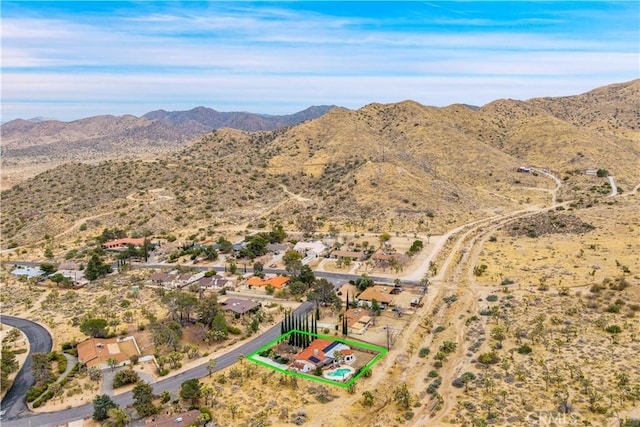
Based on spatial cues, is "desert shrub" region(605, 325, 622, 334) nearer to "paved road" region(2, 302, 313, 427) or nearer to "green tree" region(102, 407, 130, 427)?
"paved road" region(2, 302, 313, 427)

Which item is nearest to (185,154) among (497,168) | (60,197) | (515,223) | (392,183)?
(60,197)

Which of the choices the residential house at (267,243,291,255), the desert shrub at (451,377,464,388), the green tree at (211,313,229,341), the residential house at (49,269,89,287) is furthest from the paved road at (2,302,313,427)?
the residential house at (49,269,89,287)

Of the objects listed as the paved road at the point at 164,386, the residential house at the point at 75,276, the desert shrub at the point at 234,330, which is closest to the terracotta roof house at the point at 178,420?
the paved road at the point at 164,386

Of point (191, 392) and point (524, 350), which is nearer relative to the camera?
point (191, 392)

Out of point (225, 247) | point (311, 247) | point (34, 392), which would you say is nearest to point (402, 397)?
point (34, 392)

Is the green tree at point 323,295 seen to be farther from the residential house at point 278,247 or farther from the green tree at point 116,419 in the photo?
the residential house at point 278,247

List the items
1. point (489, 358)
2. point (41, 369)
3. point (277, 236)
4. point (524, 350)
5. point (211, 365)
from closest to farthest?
point (489, 358) < point (41, 369) < point (211, 365) < point (524, 350) < point (277, 236)

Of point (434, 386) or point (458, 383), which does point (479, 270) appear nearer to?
point (458, 383)

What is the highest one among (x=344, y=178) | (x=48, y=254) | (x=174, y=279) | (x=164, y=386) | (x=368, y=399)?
(x=344, y=178)
